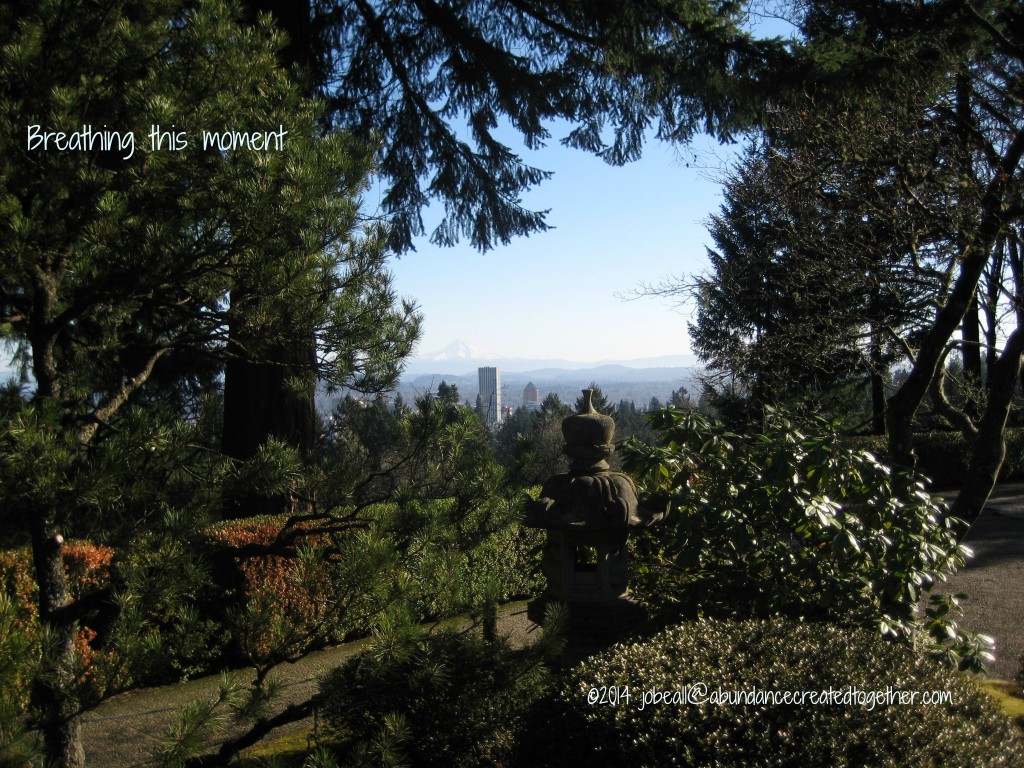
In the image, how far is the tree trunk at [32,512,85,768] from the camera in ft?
8.34

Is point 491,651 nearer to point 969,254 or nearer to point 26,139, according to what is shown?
point 26,139

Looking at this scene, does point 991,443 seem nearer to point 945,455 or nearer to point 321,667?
point 321,667

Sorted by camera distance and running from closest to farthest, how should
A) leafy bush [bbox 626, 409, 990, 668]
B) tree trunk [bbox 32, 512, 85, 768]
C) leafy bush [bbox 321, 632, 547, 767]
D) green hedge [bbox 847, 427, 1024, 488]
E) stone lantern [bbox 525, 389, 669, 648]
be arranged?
tree trunk [bbox 32, 512, 85, 768]
leafy bush [bbox 321, 632, 547, 767]
leafy bush [bbox 626, 409, 990, 668]
stone lantern [bbox 525, 389, 669, 648]
green hedge [bbox 847, 427, 1024, 488]

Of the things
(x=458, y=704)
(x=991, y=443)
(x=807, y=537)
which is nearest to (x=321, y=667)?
(x=458, y=704)

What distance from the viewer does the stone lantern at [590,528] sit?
4875 mm

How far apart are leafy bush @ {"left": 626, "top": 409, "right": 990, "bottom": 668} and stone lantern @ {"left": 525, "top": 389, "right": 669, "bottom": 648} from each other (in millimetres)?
319

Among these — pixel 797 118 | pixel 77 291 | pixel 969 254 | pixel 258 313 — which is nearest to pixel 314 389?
pixel 258 313

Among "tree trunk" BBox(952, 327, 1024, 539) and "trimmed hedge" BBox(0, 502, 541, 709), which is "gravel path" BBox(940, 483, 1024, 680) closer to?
"tree trunk" BBox(952, 327, 1024, 539)

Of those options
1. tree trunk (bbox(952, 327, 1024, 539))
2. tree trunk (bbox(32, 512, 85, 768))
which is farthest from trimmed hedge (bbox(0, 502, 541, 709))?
tree trunk (bbox(952, 327, 1024, 539))

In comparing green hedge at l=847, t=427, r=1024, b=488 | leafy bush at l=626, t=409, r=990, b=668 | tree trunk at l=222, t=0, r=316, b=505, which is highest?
tree trunk at l=222, t=0, r=316, b=505

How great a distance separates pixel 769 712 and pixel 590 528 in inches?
67.9

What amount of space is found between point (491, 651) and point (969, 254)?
16.0 ft

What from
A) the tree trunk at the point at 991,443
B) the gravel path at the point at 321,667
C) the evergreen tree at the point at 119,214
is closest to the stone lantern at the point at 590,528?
the gravel path at the point at 321,667

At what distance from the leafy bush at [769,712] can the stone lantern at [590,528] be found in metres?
1.07
